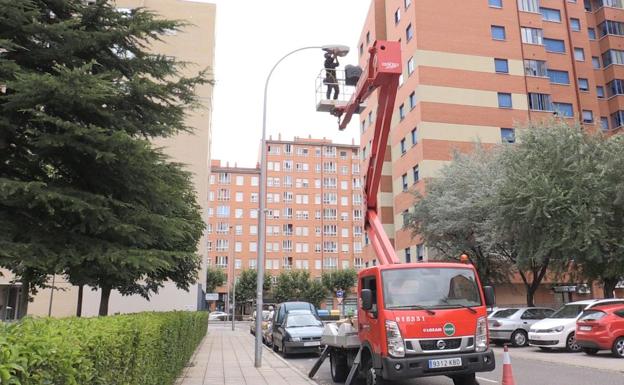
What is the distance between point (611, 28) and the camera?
1959 inches

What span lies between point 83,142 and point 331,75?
251 inches

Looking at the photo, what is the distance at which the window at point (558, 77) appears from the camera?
45.8 meters

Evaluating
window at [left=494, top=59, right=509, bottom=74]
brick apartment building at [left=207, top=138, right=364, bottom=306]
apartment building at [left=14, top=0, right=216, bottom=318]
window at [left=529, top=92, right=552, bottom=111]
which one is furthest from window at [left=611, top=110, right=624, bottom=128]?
brick apartment building at [left=207, top=138, right=364, bottom=306]

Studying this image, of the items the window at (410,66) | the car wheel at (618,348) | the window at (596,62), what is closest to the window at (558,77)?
the window at (596,62)

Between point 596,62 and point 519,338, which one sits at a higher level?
point 596,62

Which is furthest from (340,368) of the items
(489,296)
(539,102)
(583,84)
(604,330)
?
(583,84)

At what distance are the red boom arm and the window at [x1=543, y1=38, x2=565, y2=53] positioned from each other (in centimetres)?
3992

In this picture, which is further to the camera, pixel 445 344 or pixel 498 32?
pixel 498 32

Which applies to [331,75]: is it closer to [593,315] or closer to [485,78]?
[593,315]

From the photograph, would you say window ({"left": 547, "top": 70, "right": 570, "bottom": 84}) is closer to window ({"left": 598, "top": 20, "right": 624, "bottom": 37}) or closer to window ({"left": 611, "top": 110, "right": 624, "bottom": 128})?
window ({"left": 611, "top": 110, "right": 624, "bottom": 128})

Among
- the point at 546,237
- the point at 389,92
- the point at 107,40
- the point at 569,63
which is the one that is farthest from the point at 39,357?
the point at 569,63

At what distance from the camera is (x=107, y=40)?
9422 millimetres

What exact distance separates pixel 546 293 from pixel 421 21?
23.0 metres

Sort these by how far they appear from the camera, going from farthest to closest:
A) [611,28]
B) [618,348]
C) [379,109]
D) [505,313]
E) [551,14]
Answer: [611,28] < [551,14] < [505,313] < [618,348] < [379,109]
